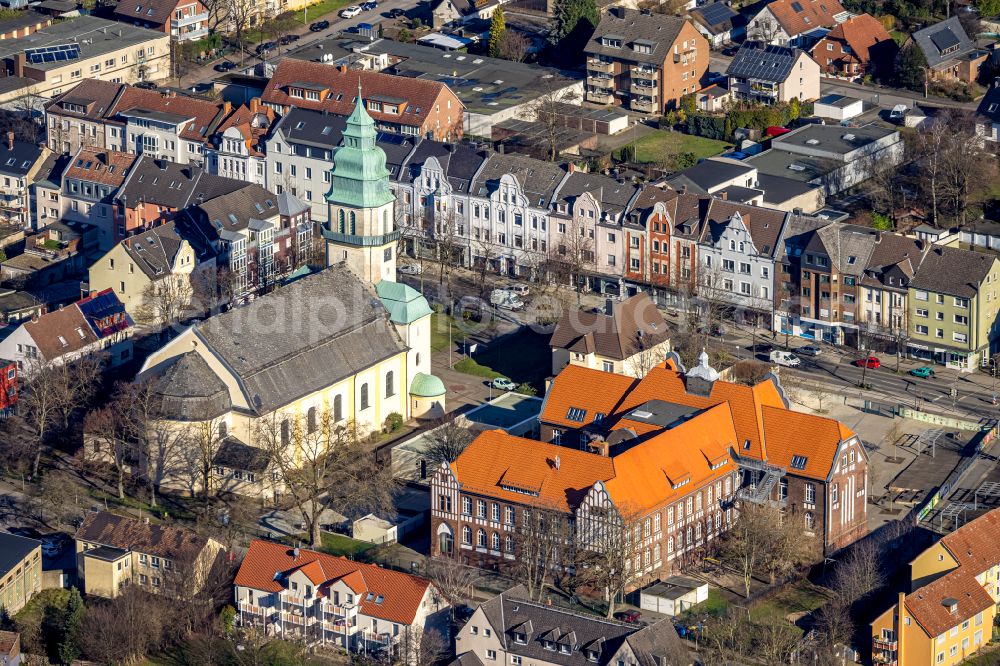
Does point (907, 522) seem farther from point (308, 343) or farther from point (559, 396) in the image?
point (308, 343)

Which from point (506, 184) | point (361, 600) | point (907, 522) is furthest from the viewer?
point (506, 184)

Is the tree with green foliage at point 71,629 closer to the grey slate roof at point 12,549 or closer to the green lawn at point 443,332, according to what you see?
the grey slate roof at point 12,549

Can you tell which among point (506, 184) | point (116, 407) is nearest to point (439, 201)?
point (506, 184)

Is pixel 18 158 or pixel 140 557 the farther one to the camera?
pixel 18 158

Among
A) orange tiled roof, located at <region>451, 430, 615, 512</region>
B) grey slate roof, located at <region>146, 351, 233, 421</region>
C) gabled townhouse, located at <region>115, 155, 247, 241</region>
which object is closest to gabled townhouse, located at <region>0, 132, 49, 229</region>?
gabled townhouse, located at <region>115, 155, 247, 241</region>

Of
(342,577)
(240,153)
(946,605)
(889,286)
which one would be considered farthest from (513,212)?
(946,605)

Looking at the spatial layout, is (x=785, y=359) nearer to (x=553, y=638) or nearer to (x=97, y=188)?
(x=553, y=638)
